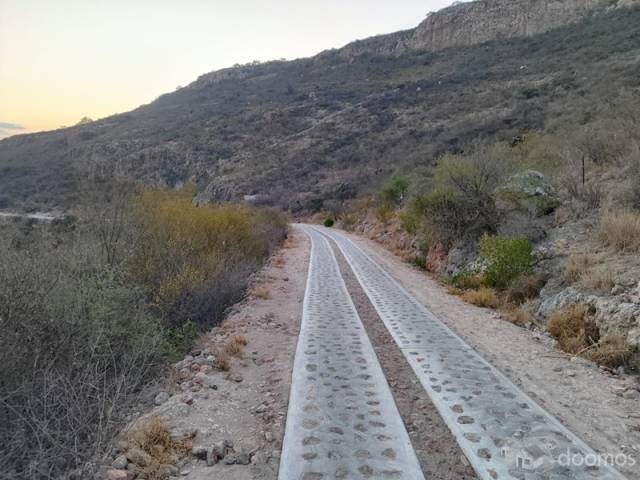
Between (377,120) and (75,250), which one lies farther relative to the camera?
(377,120)

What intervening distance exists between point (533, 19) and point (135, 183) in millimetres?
80542

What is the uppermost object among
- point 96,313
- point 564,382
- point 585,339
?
point 96,313

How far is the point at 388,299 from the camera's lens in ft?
37.0

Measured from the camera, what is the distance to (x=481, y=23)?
269 feet

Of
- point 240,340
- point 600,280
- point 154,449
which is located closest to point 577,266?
point 600,280

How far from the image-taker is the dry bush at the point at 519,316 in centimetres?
919

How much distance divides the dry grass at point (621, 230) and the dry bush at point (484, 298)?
2.61m

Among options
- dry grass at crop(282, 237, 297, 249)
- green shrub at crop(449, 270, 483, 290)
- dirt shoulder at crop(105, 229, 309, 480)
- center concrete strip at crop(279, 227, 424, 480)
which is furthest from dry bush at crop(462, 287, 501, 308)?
dry grass at crop(282, 237, 297, 249)

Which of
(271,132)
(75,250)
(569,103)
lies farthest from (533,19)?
(75,250)

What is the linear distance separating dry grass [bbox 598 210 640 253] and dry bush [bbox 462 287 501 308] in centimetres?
261

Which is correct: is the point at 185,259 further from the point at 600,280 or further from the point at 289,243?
the point at 289,243

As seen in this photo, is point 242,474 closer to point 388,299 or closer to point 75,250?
point 75,250

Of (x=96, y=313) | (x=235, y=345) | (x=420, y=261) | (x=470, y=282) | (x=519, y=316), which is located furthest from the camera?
(x=420, y=261)

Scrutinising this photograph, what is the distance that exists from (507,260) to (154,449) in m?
9.53
